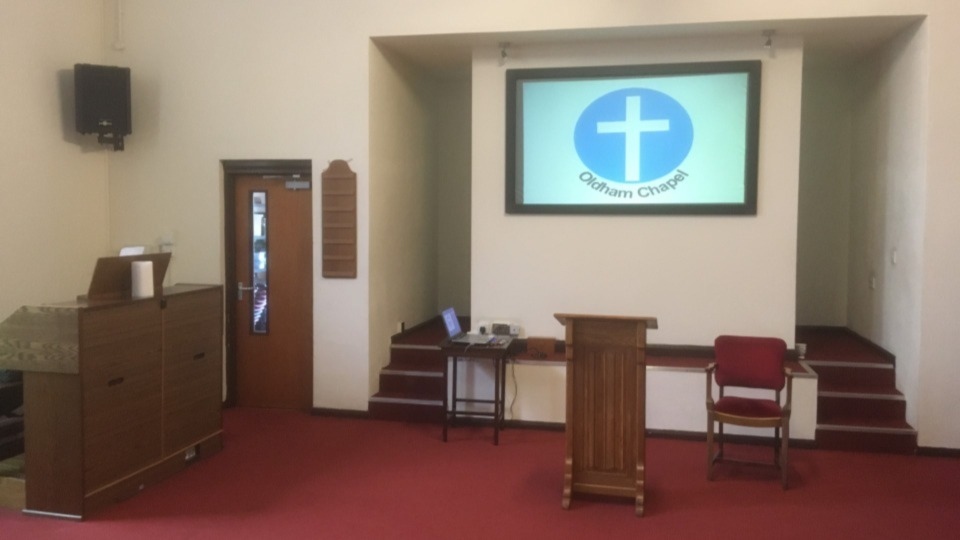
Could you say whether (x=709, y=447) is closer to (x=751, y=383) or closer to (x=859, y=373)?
(x=751, y=383)

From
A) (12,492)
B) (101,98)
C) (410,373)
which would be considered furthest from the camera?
(410,373)

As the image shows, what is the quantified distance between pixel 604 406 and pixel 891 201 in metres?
3.28

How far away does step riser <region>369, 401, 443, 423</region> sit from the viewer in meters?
5.90

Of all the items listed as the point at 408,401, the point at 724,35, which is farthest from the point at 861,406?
the point at 408,401

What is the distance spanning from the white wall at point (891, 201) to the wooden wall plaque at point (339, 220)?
425 cm

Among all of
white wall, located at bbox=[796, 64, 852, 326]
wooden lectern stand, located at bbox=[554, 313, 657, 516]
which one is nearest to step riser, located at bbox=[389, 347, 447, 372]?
wooden lectern stand, located at bbox=[554, 313, 657, 516]

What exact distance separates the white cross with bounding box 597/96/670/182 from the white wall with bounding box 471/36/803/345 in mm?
343

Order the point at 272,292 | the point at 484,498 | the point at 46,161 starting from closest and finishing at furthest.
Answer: the point at 484,498, the point at 46,161, the point at 272,292

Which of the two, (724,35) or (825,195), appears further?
(825,195)

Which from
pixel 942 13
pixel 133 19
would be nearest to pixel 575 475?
pixel 942 13

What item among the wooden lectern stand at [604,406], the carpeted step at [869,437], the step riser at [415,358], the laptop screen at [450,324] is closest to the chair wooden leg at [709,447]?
the wooden lectern stand at [604,406]

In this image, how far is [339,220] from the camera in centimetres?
598

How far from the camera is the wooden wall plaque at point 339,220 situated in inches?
234

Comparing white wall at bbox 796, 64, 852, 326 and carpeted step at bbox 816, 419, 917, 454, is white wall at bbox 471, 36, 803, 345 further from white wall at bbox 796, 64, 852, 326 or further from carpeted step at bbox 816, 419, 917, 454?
white wall at bbox 796, 64, 852, 326
